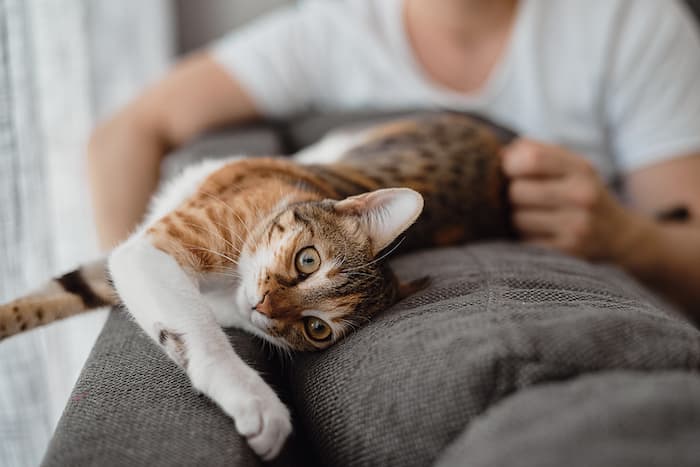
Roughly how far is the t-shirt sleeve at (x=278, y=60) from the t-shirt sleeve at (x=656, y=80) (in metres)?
0.87

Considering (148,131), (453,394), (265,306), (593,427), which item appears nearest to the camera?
(593,427)

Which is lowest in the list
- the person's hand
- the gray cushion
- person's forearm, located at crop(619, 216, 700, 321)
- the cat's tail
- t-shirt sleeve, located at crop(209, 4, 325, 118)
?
person's forearm, located at crop(619, 216, 700, 321)

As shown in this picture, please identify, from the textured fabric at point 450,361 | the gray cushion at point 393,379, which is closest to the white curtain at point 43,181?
the gray cushion at point 393,379

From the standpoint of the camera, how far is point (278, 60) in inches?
69.2

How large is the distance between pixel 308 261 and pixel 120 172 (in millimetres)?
852

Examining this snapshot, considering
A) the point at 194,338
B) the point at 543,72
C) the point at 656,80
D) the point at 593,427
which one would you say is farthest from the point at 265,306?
the point at 656,80

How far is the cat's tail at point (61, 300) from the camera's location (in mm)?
896

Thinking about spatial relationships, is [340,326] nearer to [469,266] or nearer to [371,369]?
[371,369]

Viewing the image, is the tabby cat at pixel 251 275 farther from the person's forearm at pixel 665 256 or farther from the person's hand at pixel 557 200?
the person's forearm at pixel 665 256

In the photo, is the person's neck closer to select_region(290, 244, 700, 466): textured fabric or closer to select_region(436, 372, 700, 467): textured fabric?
select_region(290, 244, 700, 466): textured fabric

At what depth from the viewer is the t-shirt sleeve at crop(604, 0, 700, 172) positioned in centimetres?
163

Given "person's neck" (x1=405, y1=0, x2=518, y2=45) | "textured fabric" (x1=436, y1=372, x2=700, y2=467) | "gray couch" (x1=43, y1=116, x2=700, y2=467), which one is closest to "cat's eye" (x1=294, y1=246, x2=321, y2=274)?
"gray couch" (x1=43, y1=116, x2=700, y2=467)

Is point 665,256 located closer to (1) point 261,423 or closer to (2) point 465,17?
(2) point 465,17

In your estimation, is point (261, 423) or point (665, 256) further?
point (665, 256)
